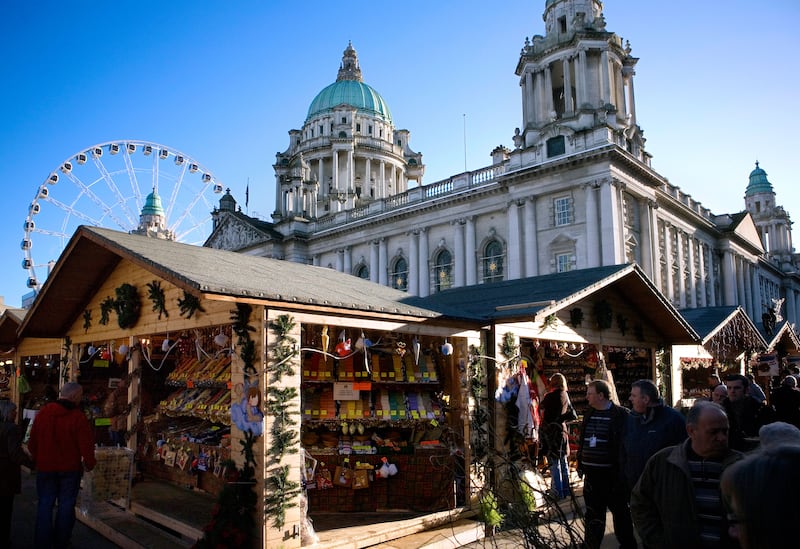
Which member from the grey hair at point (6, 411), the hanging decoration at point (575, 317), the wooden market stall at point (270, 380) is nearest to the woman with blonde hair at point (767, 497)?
the wooden market stall at point (270, 380)

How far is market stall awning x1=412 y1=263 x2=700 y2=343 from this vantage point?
941 cm

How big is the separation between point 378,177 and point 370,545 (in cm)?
6656

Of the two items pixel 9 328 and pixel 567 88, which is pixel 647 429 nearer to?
pixel 9 328

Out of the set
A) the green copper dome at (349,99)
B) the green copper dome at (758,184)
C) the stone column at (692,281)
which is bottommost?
the stone column at (692,281)

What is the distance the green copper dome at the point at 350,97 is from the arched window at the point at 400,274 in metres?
34.4

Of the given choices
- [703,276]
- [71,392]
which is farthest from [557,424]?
[703,276]

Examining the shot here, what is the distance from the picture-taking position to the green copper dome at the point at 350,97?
2935 inches

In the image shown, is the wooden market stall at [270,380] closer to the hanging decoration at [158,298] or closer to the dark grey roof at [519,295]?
the hanging decoration at [158,298]

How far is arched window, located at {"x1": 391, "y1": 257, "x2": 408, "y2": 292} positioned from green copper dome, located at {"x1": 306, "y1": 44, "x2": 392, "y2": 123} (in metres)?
34.4

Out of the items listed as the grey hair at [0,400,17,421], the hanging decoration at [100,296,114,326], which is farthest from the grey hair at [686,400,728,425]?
the hanging decoration at [100,296,114,326]

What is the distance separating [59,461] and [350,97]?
7270 centimetres

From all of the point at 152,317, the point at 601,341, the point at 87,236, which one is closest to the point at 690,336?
the point at 601,341

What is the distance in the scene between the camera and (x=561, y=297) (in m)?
9.76

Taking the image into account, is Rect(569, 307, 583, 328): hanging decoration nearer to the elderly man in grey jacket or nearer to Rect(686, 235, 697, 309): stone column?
the elderly man in grey jacket
